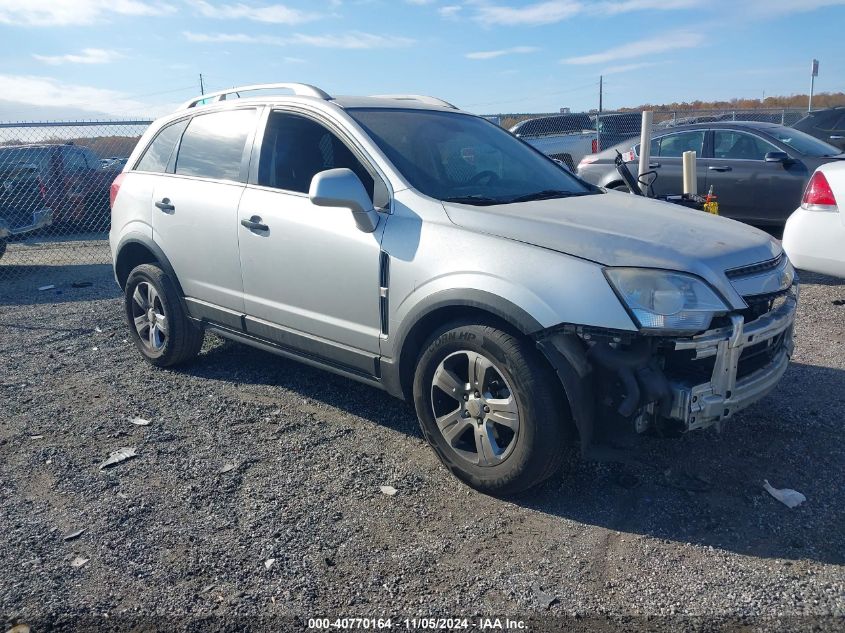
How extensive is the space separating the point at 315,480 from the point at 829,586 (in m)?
2.34

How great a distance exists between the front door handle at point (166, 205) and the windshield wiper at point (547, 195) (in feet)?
8.05

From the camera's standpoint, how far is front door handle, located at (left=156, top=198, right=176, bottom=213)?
506cm

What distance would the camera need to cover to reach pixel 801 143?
9.18 m

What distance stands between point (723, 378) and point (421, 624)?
1.63 meters

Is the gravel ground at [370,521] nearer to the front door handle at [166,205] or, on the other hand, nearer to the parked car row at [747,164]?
the front door handle at [166,205]

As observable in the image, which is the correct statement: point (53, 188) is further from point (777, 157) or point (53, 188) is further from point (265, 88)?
point (777, 157)

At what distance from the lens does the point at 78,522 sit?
3.47 meters

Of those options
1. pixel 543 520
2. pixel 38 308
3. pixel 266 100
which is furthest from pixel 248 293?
pixel 38 308

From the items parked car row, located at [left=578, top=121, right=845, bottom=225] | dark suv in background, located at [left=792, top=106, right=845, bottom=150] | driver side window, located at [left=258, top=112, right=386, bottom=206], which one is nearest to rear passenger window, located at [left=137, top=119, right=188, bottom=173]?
driver side window, located at [left=258, top=112, right=386, bottom=206]

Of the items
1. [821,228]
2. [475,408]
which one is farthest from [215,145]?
[821,228]

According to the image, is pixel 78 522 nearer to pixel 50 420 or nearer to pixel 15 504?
pixel 15 504

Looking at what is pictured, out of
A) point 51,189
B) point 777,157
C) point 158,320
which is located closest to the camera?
point 158,320

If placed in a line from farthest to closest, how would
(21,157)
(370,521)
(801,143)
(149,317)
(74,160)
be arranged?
(74,160) → (21,157) → (801,143) → (149,317) → (370,521)

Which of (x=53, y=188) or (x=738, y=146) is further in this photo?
(x=53, y=188)
